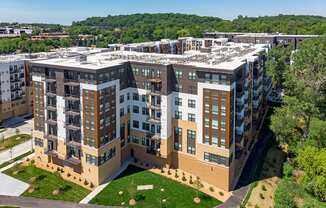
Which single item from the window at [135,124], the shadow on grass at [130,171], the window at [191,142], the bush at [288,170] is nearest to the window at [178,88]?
the window at [191,142]

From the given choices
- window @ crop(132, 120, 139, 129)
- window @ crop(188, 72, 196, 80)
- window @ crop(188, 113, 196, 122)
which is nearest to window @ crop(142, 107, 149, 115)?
window @ crop(132, 120, 139, 129)

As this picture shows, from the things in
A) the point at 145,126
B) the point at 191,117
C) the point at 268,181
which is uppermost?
the point at 191,117

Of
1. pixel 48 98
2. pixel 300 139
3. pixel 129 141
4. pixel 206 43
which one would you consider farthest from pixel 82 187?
pixel 206 43

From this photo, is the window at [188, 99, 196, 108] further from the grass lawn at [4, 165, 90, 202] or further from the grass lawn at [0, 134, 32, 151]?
the grass lawn at [0, 134, 32, 151]

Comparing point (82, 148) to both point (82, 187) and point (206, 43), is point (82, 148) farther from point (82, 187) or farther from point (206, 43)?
point (206, 43)

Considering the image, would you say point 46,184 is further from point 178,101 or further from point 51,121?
point 178,101

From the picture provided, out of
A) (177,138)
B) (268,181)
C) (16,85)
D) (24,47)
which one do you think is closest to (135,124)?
(177,138)

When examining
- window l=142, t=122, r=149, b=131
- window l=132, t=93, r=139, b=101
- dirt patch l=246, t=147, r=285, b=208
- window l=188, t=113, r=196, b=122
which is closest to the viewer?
dirt patch l=246, t=147, r=285, b=208
